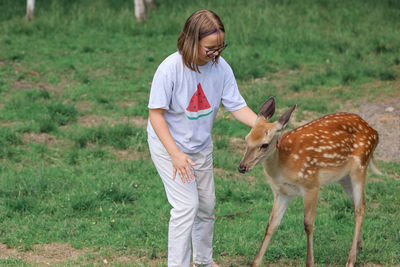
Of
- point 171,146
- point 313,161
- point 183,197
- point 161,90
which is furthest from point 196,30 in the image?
point 313,161

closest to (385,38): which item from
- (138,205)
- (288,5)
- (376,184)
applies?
(288,5)

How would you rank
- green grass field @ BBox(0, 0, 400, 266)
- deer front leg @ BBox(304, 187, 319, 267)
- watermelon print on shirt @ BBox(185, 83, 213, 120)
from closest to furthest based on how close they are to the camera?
1. watermelon print on shirt @ BBox(185, 83, 213, 120)
2. deer front leg @ BBox(304, 187, 319, 267)
3. green grass field @ BBox(0, 0, 400, 266)

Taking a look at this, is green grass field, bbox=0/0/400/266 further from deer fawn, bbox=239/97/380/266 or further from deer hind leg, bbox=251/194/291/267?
deer fawn, bbox=239/97/380/266

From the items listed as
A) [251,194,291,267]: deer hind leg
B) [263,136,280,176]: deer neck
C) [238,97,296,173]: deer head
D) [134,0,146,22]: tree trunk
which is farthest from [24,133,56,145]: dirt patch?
[134,0,146,22]: tree trunk

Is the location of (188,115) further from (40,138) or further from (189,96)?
(40,138)

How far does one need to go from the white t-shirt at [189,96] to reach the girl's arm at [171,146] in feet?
0.23

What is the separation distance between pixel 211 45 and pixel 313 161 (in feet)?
4.63

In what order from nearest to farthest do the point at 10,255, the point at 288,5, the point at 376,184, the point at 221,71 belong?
the point at 221,71
the point at 10,255
the point at 376,184
the point at 288,5

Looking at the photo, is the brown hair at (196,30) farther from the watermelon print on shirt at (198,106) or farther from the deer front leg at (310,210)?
the deer front leg at (310,210)

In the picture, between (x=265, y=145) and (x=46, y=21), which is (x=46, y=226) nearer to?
(x=265, y=145)

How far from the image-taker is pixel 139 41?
1281 centimetres

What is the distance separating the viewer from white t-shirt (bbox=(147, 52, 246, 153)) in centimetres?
386

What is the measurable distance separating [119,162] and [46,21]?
7.40 metres

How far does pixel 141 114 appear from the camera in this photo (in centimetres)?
886
